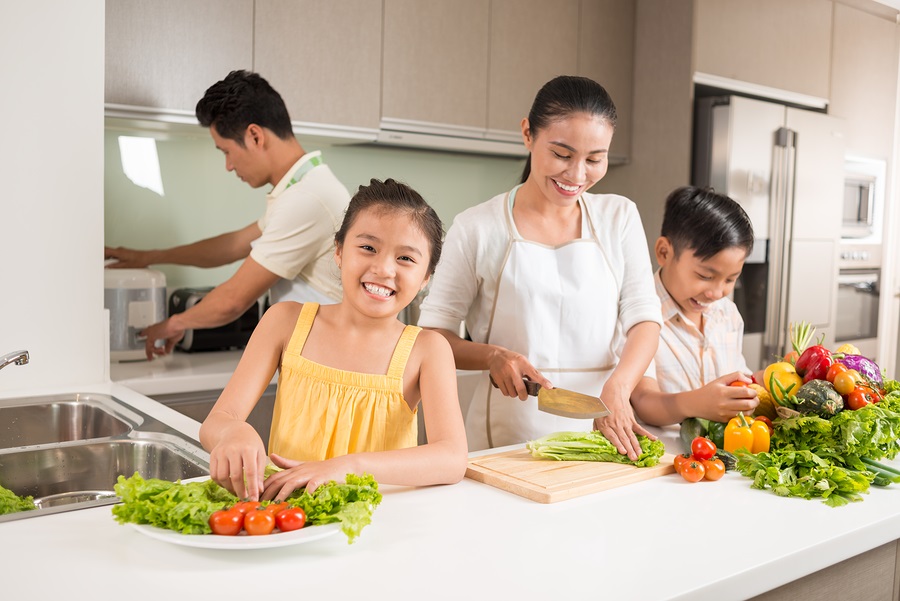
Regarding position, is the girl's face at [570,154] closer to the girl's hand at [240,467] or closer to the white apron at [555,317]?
the white apron at [555,317]

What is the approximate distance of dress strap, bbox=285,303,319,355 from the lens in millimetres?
1322

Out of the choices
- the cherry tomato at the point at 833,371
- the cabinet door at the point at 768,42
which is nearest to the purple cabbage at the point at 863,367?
the cherry tomato at the point at 833,371

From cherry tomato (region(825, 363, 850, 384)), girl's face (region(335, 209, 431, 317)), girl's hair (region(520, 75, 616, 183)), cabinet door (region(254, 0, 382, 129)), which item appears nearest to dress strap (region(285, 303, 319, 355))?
girl's face (region(335, 209, 431, 317))

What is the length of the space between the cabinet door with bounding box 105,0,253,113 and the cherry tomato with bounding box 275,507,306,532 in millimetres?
1837

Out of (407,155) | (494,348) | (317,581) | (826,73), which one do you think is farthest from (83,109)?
(826,73)

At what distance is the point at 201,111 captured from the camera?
225 cm

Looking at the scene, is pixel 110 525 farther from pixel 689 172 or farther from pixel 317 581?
pixel 689 172

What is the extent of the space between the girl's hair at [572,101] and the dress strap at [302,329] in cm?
55

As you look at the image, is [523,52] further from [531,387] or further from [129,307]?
[531,387]

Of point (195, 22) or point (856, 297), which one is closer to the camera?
point (195, 22)

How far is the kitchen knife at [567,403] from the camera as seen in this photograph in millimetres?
1325

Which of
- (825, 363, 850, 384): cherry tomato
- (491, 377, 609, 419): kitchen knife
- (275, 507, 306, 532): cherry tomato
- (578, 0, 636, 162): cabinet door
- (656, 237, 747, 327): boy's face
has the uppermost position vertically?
(578, 0, 636, 162): cabinet door

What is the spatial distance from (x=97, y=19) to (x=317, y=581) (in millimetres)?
1496

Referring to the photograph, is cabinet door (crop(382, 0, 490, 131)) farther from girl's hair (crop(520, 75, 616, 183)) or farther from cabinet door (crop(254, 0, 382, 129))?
girl's hair (crop(520, 75, 616, 183))
